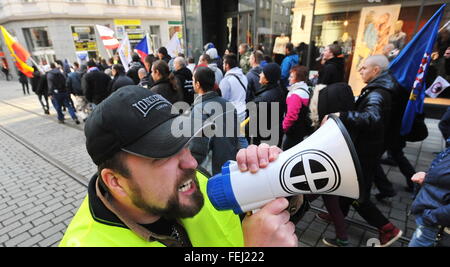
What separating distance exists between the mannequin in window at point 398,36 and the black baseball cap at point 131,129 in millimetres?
7825

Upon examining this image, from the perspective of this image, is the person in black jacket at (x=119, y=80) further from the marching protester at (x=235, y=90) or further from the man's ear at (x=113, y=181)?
the man's ear at (x=113, y=181)

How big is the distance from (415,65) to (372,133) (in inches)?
65.5

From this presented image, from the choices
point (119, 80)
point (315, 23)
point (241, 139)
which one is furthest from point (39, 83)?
point (315, 23)

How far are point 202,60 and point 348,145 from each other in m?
5.48

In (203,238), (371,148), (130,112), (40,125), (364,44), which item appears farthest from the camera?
(40,125)

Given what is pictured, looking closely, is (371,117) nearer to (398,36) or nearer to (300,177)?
(300,177)

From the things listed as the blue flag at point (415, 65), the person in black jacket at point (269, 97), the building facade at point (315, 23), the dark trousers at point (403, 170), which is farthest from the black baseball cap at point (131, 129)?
the building facade at point (315, 23)

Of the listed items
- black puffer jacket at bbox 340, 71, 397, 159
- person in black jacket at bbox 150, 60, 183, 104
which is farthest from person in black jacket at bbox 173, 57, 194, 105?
black puffer jacket at bbox 340, 71, 397, 159

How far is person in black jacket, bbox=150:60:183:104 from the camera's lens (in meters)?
4.20

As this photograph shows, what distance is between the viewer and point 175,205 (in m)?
1.06

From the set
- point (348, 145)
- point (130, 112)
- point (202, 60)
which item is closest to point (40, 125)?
point (202, 60)

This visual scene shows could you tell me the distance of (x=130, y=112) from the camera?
100cm

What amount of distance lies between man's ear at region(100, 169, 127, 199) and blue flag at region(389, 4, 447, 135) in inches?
150
